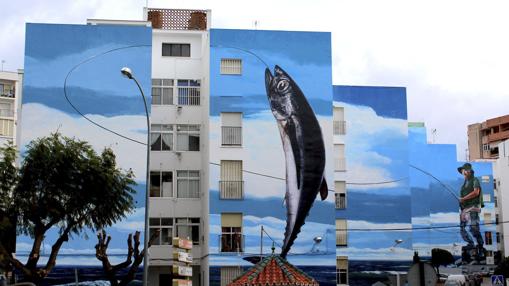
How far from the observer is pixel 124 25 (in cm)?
4756

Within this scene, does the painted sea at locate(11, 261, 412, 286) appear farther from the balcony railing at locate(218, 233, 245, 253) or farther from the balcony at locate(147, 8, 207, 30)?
the balcony at locate(147, 8, 207, 30)

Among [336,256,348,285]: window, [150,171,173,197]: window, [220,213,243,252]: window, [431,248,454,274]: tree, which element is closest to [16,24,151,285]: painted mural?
[150,171,173,197]: window

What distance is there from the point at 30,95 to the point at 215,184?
38.5ft

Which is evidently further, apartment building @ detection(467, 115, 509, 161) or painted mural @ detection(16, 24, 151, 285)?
apartment building @ detection(467, 115, 509, 161)

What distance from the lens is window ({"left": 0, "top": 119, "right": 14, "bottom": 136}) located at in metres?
77.6

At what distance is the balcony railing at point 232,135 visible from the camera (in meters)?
47.1

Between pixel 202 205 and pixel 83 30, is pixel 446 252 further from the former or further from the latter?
pixel 83 30

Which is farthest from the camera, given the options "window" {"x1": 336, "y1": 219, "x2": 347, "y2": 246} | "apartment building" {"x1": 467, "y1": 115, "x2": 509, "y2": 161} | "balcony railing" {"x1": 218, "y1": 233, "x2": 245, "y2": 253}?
"apartment building" {"x1": 467, "y1": 115, "x2": 509, "y2": 161}

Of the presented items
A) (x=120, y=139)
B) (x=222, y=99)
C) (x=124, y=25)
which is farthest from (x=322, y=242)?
(x=124, y=25)

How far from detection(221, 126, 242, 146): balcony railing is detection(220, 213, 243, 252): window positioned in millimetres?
4263

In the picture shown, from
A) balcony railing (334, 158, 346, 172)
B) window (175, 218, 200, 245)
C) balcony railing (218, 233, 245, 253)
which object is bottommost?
balcony railing (218, 233, 245, 253)

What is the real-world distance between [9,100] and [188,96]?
4008cm

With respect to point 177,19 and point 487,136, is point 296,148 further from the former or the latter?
point 487,136

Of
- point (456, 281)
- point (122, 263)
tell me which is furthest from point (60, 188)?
point (456, 281)
